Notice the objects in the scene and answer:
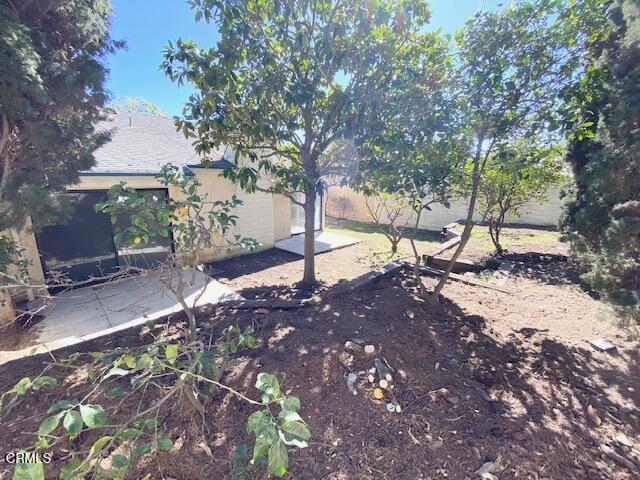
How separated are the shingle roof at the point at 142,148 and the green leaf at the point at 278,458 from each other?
530cm

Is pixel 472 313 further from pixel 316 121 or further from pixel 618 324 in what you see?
pixel 316 121

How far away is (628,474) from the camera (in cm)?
187

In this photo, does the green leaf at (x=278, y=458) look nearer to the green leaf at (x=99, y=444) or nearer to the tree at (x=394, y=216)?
the green leaf at (x=99, y=444)

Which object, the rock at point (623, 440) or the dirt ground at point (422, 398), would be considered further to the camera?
the rock at point (623, 440)

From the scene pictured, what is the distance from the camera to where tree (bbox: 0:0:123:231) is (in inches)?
118

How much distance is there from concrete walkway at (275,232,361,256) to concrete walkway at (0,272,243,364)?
356 centimetres

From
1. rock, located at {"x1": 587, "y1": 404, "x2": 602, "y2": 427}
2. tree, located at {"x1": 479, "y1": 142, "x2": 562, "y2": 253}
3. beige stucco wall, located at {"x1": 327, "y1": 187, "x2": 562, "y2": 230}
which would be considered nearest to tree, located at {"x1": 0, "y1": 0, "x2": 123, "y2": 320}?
tree, located at {"x1": 479, "y1": 142, "x2": 562, "y2": 253}

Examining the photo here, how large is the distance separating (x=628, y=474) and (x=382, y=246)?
7463mm

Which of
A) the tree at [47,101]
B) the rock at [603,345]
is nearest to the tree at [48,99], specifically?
the tree at [47,101]

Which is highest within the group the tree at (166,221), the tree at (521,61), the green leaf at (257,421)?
the tree at (521,61)

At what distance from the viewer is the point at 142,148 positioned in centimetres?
672

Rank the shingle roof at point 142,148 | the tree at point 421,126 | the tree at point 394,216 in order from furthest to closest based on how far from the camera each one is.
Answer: the tree at point 394,216
the shingle roof at point 142,148
the tree at point 421,126

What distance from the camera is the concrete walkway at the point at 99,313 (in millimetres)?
3684

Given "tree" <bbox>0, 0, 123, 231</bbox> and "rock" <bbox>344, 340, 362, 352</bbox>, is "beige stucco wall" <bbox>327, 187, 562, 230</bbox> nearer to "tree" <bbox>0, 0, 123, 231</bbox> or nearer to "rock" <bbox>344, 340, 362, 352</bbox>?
"tree" <bbox>0, 0, 123, 231</bbox>
